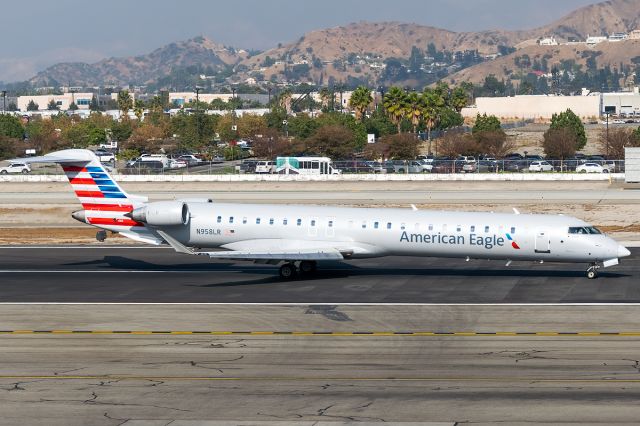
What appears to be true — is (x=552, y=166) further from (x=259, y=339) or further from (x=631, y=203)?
(x=259, y=339)

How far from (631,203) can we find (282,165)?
4133cm

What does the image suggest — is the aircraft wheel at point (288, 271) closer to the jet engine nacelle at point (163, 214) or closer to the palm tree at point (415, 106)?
the jet engine nacelle at point (163, 214)

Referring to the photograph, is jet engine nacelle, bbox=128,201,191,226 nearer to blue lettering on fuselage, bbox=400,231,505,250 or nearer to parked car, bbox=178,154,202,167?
blue lettering on fuselage, bbox=400,231,505,250

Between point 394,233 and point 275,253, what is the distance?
4.93 metres

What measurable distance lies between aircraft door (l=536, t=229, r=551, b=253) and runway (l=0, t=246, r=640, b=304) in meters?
1.40

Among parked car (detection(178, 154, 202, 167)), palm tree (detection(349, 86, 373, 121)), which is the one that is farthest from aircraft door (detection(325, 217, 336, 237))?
palm tree (detection(349, 86, 373, 121))

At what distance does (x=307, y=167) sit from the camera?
103062 mm

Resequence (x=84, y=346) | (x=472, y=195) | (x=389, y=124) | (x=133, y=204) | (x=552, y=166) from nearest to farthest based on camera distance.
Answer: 1. (x=84, y=346)
2. (x=133, y=204)
3. (x=472, y=195)
4. (x=552, y=166)
5. (x=389, y=124)

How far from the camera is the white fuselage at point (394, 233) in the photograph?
4131cm

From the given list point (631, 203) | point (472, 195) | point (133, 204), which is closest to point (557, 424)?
point (133, 204)

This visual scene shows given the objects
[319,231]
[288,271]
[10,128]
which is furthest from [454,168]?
[10,128]

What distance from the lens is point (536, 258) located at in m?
41.8

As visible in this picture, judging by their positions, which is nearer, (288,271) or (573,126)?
(288,271)

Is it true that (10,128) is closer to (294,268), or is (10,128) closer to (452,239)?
(294,268)
